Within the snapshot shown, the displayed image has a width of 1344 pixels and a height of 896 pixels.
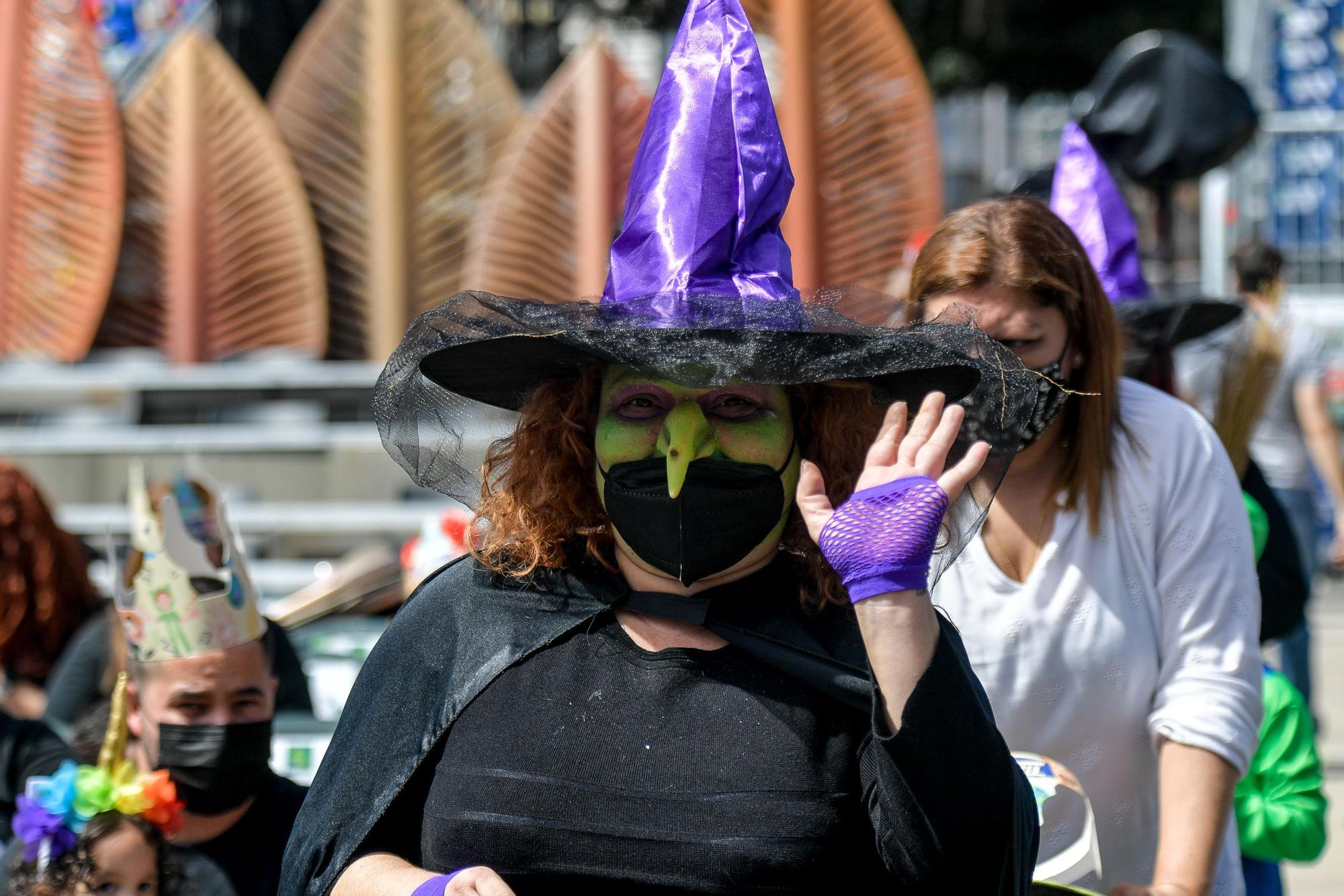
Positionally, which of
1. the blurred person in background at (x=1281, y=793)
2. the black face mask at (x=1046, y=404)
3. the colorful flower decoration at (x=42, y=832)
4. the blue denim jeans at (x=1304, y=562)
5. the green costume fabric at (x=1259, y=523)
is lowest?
the blue denim jeans at (x=1304, y=562)

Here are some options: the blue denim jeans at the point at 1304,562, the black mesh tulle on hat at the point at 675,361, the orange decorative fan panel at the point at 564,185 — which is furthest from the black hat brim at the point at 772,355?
the orange decorative fan panel at the point at 564,185

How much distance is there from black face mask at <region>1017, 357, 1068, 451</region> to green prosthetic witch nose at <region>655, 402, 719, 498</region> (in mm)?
656

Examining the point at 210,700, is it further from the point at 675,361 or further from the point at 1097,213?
the point at 1097,213

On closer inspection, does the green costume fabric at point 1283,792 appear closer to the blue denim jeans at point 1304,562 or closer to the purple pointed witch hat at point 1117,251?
the purple pointed witch hat at point 1117,251

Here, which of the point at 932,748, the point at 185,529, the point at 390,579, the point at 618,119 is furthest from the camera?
the point at 618,119

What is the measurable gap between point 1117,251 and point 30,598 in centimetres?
307

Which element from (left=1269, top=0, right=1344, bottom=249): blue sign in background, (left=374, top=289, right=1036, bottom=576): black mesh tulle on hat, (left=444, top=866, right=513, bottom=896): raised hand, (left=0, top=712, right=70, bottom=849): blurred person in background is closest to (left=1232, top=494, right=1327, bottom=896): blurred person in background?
(left=374, top=289, right=1036, bottom=576): black mesh tulle on hat

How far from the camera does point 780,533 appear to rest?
2.05 m

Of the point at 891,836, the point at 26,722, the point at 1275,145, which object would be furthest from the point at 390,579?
the point at 1275,145

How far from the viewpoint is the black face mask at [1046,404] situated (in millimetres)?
2432

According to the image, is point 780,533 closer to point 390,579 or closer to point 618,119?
point 390,579

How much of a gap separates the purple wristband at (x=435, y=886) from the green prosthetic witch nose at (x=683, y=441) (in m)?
0.53

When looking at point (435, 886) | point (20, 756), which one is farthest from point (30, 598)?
point (435, 886)

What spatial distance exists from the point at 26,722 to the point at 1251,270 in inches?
185
